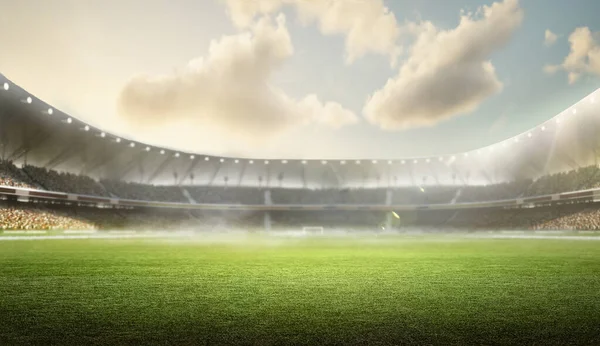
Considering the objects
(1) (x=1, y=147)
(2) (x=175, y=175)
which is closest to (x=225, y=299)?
(1) (x=1, y=147)

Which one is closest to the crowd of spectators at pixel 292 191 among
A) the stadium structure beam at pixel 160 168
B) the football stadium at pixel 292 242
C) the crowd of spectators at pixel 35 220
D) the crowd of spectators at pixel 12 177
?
the crowd of spectators at pixel 12 177

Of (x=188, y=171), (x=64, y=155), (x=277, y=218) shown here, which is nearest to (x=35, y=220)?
(x=64, y=155)

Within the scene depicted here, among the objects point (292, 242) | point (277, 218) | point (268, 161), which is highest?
point (268, 161)

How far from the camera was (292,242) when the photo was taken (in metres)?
26.5

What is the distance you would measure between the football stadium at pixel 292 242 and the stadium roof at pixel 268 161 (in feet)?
0.84

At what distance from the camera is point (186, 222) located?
5981cm

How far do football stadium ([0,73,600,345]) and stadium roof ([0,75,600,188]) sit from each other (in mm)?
256

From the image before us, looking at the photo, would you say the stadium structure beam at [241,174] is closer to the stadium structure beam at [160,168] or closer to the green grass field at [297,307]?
the stadium structure beam at [160,168]

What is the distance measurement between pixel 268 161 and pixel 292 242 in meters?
44.3

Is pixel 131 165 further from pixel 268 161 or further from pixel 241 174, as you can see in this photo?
pixel 268 161

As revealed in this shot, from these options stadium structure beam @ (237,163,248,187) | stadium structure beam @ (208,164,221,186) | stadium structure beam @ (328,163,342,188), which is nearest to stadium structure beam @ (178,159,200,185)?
stadium structure beam @ (208,164,221,186)

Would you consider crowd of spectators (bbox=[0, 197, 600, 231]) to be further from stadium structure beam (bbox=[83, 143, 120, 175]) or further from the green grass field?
the green grass field

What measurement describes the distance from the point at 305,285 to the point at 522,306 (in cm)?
332

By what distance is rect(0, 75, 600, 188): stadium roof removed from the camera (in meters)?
39.8
